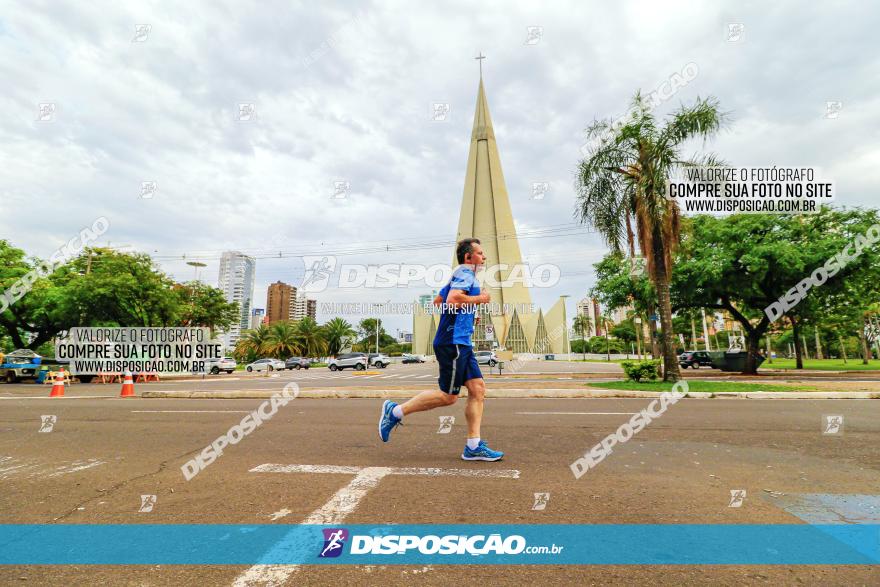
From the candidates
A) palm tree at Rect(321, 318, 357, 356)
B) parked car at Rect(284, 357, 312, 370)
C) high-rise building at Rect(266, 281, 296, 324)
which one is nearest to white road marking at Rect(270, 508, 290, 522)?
parked car at Rect(284, 357, 312, 370)

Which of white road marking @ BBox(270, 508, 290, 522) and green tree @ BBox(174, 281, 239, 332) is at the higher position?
green tree @ BBox(174, 281, 239, 332)

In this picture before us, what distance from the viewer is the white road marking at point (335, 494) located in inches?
76.9

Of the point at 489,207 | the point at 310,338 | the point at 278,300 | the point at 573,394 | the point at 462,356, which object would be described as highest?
the point at 489,207

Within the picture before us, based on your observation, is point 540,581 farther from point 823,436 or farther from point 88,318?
point 88,318

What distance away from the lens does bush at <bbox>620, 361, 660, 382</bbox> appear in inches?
567

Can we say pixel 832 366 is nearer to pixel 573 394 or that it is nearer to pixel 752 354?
pixel 752 354

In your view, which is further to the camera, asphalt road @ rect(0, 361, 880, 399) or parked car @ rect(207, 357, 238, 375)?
parked car @ rect(207, 357, 238, 375)

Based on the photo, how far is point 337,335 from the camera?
67.6m

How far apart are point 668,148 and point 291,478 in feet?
45.7

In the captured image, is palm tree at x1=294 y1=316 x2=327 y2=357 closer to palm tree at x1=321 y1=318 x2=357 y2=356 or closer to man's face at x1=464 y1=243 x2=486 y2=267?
palm tree at x1=321 y1=318 x2=357 y2=356

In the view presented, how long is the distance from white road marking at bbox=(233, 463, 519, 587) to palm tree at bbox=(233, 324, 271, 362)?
59410 millimetres

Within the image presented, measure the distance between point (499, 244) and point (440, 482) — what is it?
88.2 metres

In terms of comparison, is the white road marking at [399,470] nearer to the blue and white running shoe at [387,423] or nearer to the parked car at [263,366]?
the blue and white running shoe at [387,423]

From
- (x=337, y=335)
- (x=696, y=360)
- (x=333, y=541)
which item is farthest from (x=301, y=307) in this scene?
(x=333, y=541)
